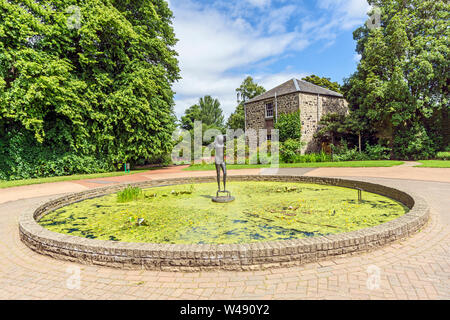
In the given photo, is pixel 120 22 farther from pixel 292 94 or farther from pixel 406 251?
pixel 406 251

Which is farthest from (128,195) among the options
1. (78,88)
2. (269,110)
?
(269,110)

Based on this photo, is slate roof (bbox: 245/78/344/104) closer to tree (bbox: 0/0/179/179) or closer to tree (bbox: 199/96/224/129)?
tree (bbox: 0/0/179/179)

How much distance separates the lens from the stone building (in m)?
22.7

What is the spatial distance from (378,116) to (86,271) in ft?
71.8

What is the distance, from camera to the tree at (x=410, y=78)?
57.9 feet

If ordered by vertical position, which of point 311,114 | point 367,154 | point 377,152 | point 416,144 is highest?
point 311,114

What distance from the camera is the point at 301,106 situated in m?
22.5

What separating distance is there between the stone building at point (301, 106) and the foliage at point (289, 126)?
20.8 inches

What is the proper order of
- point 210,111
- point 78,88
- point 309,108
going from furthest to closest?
point 210,111, point 309,108, point 78,88

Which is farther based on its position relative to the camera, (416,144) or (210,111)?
(210,111)

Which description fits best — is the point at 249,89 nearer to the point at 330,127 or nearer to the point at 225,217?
the point at 330,127

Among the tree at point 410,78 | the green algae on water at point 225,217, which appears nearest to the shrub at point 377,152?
the tree at point 410,78

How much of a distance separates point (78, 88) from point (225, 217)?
14.1m

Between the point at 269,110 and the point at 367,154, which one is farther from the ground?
the point at 269,110
